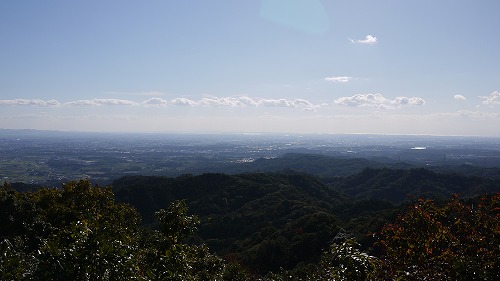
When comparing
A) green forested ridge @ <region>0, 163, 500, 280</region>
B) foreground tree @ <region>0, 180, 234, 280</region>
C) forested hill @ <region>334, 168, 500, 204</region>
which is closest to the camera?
foreground tree @ <region>0, 180, 234, 280</region>

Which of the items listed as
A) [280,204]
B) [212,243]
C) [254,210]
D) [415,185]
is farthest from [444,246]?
[415,185]

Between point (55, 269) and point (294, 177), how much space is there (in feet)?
478

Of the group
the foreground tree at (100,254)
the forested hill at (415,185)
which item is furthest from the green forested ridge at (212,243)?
the forested hill at (415,185)

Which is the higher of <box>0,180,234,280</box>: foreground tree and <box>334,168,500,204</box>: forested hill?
<box>0,180,234,280</box>: foreground tree

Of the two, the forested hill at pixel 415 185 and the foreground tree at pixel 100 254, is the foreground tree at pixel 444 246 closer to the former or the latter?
the foreground tree at pixel 100 254

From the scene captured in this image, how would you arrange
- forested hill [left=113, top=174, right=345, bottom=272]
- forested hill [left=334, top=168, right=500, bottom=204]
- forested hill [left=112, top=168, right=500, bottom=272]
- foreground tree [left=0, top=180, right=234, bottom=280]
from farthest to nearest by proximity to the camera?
forested hill [left=334, top=168, right=500, bottom=204], forested hill [left=112, top=168, right=500, bottom=272], forested hill [left=113, top=174, right=345, bottom=272], foreground tree [left=0, top=180, right=234, bottom=280]

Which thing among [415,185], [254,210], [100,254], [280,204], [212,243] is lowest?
[212,243]

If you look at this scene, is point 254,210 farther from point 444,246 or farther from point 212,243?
point 444,246

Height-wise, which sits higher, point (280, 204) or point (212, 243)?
point (280, 204)

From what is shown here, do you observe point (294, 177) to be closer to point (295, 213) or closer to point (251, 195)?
point (251, 195)

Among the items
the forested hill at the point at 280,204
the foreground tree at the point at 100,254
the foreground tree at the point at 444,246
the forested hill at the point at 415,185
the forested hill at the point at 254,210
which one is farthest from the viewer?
the forested hill at the point at 415,185

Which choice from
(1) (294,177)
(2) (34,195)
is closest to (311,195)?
(1) (294,177)

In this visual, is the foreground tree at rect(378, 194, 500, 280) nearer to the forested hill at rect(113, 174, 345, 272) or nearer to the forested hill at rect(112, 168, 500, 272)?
the forested hill at rect(112, 168, 500, 272)

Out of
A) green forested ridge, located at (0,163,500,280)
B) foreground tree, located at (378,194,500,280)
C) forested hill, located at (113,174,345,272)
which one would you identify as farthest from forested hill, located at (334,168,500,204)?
foreground tree, located at (378,194,500,280)
